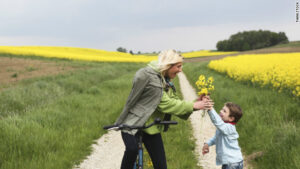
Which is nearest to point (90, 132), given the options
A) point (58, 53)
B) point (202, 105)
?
point (202, 105)

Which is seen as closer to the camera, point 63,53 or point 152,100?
point 152,100

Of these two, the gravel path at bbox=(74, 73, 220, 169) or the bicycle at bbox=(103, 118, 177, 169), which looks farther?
the gravel path at bbox=(74, 73, 220, 169)

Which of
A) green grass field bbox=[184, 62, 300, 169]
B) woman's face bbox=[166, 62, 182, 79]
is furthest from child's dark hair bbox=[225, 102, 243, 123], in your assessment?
green grass field bbox=[184, 62, 300, 169]

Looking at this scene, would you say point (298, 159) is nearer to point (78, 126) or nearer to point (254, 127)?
point (254, 127)

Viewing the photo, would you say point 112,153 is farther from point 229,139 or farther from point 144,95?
point 144,95

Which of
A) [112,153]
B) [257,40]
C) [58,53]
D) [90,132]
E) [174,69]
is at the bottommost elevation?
[112,153]

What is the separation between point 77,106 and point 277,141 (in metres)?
6.19

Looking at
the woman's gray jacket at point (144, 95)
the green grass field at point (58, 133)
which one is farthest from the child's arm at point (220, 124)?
the green grass field at point (58, 133)

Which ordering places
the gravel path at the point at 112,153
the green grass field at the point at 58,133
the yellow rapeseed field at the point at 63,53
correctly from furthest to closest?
the yellow rapeseed field at the point at 63,53 < the gravel path at the point at 112,153 < the green grass field at the point at 58,133

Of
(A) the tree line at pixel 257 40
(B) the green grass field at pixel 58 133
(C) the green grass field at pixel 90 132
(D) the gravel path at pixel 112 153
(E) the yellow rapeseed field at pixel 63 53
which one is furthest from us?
(A) the tree line at pixel 257 40

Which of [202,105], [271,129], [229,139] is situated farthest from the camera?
[271,129]

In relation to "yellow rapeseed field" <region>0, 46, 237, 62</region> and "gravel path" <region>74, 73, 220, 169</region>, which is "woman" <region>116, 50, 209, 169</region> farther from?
"yellow rapeseed field" <region>0, 46, 237, 62</region>

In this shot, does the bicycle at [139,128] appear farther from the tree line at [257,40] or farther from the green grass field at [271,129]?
the tree line at [257,40]

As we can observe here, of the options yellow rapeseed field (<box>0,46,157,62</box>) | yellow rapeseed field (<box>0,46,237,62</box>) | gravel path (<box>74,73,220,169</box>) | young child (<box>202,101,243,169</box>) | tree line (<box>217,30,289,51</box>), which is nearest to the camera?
young child (<box>202,101,243,169</box>)
